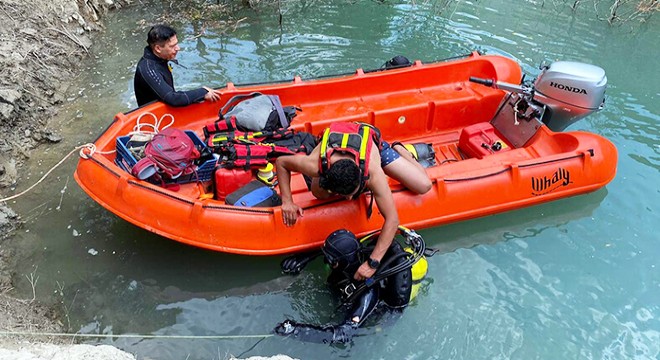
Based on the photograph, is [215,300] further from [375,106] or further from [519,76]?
[519,76]

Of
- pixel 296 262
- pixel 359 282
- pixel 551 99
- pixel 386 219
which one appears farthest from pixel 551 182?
pixel 296 262

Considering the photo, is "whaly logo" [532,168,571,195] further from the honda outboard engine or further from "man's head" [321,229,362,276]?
"man's head" [321,229,362,276]

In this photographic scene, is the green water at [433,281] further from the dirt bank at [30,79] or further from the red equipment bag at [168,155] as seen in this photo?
the red equipment bag at [168,155]

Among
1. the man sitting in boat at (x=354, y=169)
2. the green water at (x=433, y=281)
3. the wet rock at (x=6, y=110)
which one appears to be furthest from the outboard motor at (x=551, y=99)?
the wet rock at (x=6, y=110)

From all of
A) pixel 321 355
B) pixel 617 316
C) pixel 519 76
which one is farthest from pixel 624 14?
pixel 321 355

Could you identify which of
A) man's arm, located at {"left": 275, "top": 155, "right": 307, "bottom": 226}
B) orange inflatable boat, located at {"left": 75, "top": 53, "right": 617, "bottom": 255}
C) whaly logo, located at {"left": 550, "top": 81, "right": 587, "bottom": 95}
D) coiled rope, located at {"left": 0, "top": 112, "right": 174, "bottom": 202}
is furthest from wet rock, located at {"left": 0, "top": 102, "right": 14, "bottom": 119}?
whaly logo, located at {"left": 550, "top": 81, "right": 587, "bottom": 95}

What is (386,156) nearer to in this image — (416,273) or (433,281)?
(416,273)

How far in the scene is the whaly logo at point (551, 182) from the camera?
12.8 ft

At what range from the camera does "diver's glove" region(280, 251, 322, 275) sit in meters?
3.53

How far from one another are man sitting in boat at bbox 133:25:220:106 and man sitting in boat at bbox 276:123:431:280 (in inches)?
55.3

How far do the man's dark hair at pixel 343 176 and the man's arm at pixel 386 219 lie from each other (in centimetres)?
25

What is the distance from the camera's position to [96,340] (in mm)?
3193

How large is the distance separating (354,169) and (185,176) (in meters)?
1.57

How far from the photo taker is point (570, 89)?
4.04 meters
